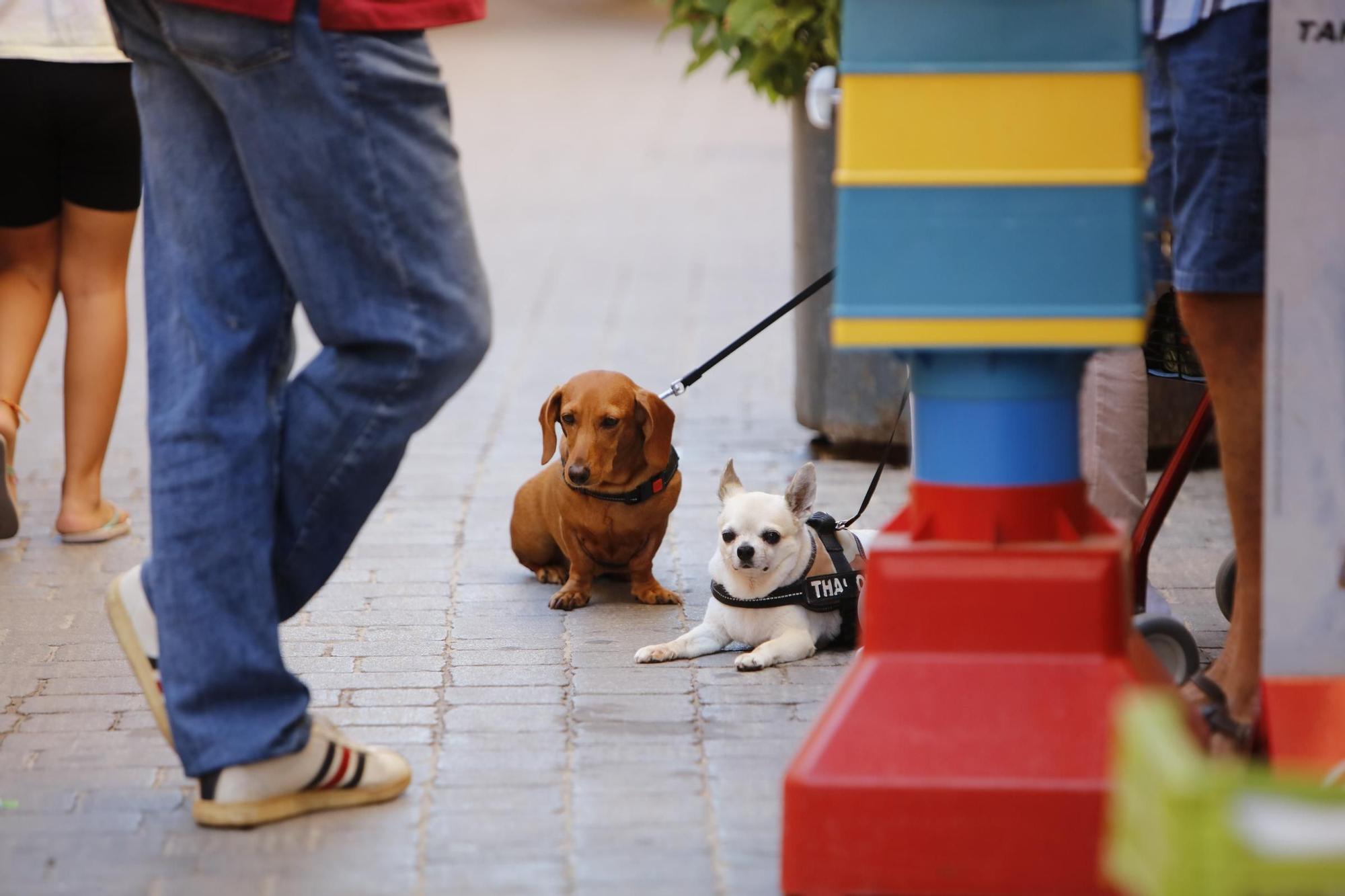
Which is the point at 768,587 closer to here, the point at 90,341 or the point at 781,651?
the point at 781,651

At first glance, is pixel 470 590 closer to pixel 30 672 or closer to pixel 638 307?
pixel 30 672

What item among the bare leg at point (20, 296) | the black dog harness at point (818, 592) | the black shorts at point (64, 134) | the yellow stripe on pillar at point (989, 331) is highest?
the black shorts at point (64, 134)

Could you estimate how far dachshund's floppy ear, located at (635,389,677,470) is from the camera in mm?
4316

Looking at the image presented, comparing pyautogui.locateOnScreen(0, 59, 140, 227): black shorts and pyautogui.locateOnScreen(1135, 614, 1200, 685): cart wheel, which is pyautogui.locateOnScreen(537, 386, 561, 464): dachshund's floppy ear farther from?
pyautogui.locateOnScreen(1135, 614, 1200, 685): cart wheel

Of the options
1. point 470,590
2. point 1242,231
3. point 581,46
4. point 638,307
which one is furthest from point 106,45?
point 581,46

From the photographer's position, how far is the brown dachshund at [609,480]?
4.27 metres

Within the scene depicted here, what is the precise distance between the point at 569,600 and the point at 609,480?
1.03 feet

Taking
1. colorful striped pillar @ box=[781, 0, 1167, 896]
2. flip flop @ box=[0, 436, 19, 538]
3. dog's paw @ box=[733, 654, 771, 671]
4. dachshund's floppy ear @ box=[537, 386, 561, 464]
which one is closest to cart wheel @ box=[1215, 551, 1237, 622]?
dog's paw @ box=[733, 654, 771, 671]

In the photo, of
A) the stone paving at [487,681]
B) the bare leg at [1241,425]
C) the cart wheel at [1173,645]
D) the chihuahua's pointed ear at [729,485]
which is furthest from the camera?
the chihuahua's pointed ear at [729,485]

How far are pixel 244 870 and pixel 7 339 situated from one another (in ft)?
8.52

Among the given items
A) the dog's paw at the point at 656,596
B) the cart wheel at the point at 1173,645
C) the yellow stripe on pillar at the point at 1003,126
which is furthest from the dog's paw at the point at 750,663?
the yellow stripe on pillar at the point at 1003,126

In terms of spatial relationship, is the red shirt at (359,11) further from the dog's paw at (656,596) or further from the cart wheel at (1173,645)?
the dog's paw at (656,596)

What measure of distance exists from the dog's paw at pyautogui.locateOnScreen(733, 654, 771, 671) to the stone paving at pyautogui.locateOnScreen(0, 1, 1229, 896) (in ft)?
0.11

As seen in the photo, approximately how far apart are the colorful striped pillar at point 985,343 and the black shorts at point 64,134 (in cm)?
279
